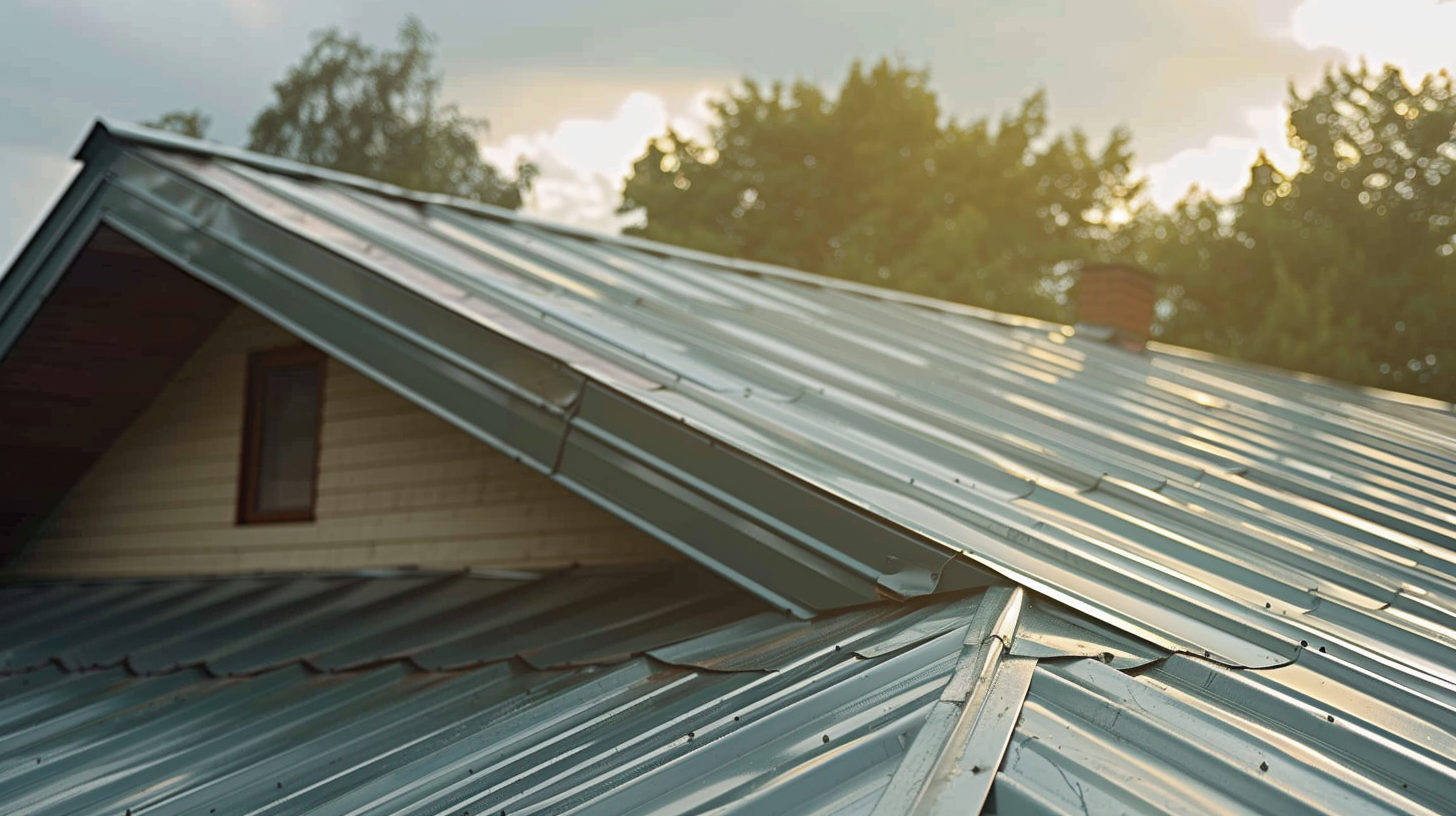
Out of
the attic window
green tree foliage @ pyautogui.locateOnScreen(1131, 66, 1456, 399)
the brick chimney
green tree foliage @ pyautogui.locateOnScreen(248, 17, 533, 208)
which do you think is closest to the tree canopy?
green tree foliage @ pyautogui.locateOnScreen(248, 17, 533, 208)

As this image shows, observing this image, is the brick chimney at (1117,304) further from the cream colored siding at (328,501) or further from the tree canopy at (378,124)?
the tree canopy at (378,124)

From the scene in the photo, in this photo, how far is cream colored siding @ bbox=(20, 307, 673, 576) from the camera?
656 cm

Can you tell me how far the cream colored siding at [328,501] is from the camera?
258 inches

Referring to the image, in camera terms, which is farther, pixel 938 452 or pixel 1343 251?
pixel 1343 251

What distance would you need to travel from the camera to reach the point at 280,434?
8.05m

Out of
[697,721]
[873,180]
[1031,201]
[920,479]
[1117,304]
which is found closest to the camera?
[697,721]

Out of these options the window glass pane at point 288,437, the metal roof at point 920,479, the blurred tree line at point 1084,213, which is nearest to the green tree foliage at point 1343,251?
the blurred tree line at point 1084,213

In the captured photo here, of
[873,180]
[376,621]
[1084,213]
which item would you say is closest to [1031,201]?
[1084,213]

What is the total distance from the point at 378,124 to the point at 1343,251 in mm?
31536

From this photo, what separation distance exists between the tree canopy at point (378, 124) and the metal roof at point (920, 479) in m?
35.7

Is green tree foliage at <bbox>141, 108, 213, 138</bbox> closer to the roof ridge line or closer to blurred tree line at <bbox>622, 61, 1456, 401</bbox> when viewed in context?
blurred tree line at <bbox>622, 61, 1456, 401</bbox>

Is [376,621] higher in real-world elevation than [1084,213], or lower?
lower

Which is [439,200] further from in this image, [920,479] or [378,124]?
[378,124]

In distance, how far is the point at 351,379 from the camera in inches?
297
